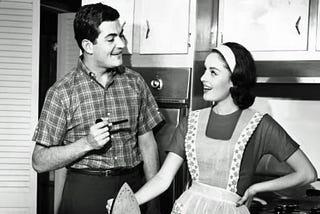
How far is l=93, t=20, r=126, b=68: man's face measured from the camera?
2.16 m

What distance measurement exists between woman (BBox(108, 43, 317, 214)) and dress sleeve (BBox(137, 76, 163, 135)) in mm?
376

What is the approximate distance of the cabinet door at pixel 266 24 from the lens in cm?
238

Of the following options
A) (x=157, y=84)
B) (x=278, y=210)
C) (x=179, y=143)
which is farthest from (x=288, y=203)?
(x=157, y=84)

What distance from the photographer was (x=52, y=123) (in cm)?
210

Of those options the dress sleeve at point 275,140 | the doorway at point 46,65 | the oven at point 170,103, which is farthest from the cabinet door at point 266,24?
the doorway at point 46,65

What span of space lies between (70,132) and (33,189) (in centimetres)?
131

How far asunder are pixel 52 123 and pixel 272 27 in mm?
1222

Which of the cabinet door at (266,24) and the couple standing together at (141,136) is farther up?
the cabinet door at (266,24)

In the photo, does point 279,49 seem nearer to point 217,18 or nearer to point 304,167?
point 217,18

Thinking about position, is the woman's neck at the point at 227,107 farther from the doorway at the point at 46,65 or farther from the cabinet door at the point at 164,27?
the doorway at the point at 46,65

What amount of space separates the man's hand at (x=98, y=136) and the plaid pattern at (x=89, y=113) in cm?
10

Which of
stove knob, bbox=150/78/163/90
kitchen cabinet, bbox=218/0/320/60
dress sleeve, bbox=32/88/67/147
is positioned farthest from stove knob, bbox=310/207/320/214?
dress sleeve, bbox=32/88/67/147

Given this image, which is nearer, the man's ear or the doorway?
the man's ear

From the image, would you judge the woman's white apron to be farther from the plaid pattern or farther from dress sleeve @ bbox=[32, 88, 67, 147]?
dress sleeve @ bbox=[32, 88, 67, 147]
